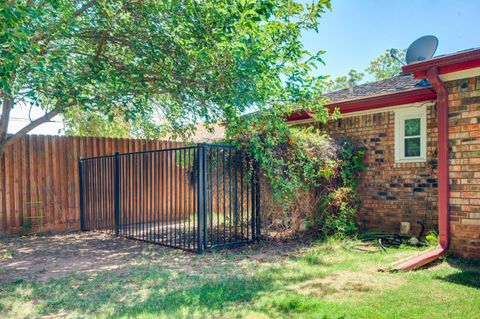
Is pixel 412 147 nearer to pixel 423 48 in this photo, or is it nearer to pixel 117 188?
pixel 423 48

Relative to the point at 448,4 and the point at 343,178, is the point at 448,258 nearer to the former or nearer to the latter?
the point at 343,178

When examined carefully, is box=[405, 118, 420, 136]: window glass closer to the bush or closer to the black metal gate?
the bush

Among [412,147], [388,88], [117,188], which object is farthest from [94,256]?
[388,88]

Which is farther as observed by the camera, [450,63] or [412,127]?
[412,127]

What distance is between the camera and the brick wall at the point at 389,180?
700cm

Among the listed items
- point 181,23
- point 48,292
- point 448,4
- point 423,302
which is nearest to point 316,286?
point 423,302

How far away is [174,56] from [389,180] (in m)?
5.09

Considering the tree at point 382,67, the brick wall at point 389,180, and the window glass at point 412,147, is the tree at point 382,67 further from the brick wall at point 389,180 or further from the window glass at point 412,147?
the window glass at point 412,147

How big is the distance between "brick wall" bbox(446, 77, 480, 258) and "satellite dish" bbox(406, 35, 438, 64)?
9.57ft

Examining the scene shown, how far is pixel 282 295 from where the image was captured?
403 cm

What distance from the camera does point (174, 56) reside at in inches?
258

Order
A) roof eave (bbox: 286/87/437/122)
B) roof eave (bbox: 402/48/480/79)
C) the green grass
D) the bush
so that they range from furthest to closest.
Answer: roof eave (bbox: 286/87/437/122) < the bush < roof eave (bbox: 402/48/480/79) < the green grass

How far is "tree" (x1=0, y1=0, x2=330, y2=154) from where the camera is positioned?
5.61 m

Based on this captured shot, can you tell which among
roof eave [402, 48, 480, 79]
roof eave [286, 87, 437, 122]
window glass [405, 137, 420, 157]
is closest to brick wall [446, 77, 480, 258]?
roof eave [402, 48, 480, 79]
